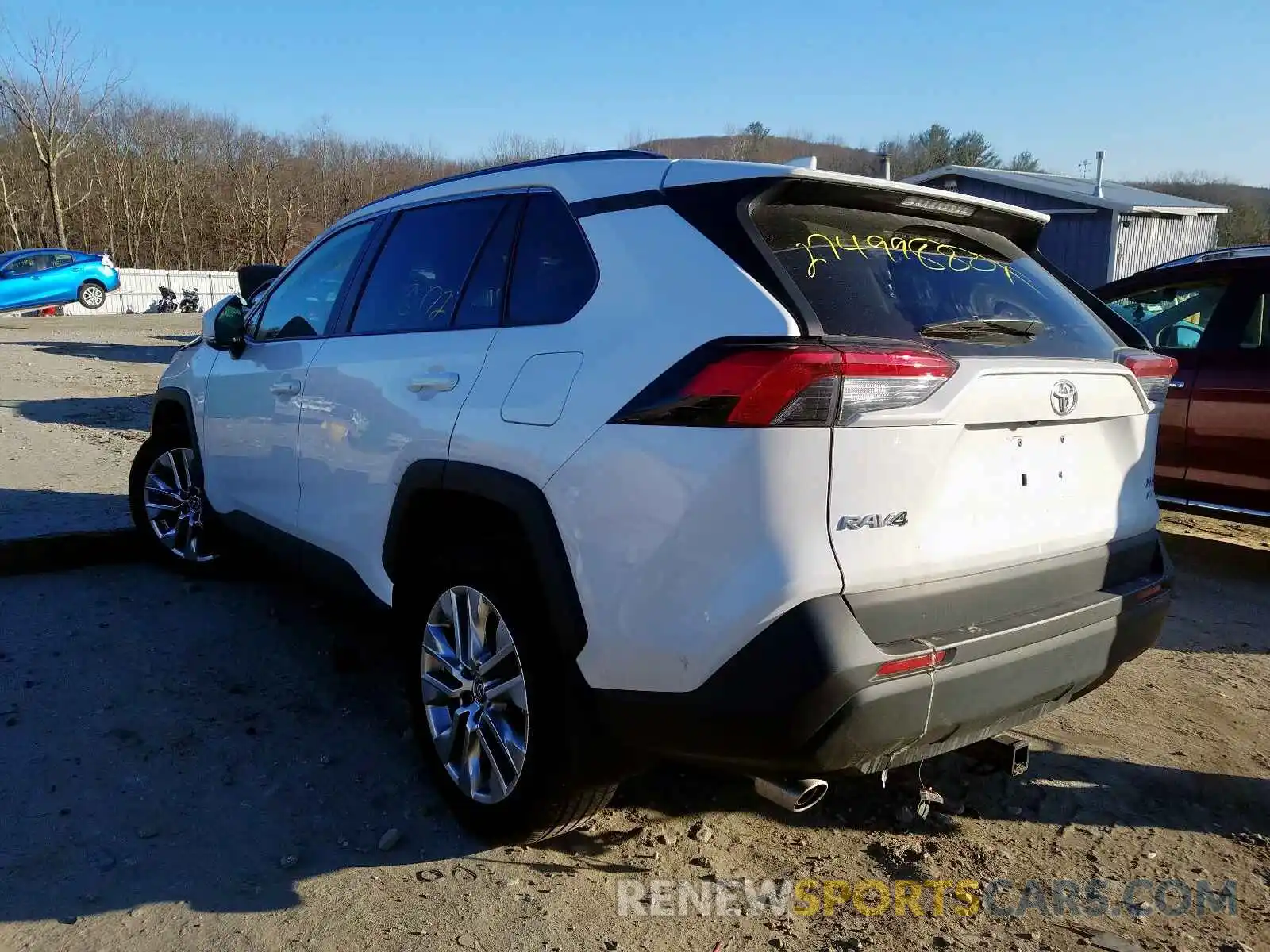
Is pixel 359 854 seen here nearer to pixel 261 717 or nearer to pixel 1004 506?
pixel 261 717

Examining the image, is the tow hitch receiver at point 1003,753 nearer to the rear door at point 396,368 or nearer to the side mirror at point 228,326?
the rear door at point 396,368

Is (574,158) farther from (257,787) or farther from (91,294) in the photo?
(91,294)

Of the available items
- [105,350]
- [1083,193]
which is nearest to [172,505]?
[105,350]

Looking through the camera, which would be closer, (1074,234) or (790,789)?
(790,789)

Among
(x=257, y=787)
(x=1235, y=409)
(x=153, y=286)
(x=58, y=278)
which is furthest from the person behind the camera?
(x=153, y=286)

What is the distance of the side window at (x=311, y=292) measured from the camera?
3.84m

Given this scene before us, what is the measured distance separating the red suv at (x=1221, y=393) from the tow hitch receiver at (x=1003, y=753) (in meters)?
3.58

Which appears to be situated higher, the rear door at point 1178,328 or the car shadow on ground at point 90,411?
the rear door at point 1178,328

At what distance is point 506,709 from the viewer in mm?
2736

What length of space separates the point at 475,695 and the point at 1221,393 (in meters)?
4.87

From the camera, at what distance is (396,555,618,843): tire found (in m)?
2.50

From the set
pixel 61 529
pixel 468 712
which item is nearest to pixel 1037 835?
pixel 468 712

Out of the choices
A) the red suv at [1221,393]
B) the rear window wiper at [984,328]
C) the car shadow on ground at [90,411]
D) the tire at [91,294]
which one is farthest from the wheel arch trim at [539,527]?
the tire at [91,294]

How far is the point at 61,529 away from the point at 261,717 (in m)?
2.59
